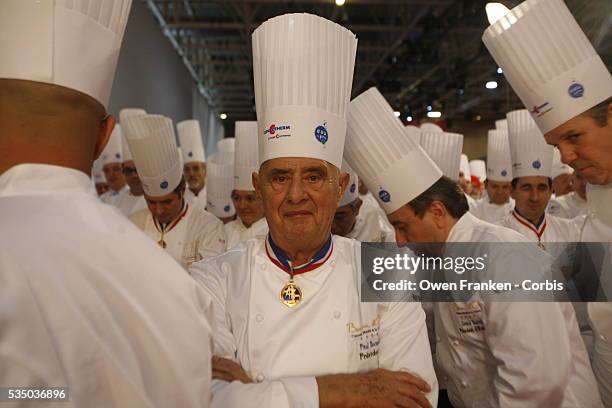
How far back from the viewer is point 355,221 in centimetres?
346

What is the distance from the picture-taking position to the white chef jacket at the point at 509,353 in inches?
60.6

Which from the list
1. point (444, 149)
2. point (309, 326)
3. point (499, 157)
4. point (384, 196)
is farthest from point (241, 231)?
point (499, 157)

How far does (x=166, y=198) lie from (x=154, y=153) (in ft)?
1.01

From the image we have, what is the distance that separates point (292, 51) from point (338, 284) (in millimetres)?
753

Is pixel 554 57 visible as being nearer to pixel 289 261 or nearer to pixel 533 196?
pixel 289 261

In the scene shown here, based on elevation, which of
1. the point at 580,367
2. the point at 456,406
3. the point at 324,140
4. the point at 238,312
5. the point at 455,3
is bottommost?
the point at 456,406

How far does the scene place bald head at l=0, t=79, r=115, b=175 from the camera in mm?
701

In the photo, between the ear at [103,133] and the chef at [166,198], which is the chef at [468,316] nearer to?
the ear at [103,133]

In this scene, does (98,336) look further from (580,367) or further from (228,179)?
(228,179)

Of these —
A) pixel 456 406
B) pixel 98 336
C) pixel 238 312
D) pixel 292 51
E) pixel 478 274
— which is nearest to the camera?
pixel 98 336

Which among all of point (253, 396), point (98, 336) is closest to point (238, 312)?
point (253, 396)

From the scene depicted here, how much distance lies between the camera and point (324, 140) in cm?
162

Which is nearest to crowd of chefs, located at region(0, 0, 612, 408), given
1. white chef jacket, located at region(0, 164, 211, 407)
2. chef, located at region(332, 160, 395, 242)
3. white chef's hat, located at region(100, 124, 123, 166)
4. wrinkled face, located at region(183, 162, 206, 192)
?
white chef jacket, located at region(0, 164, 211, 407)

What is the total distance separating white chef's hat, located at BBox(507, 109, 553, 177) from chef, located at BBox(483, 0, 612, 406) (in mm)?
1581
